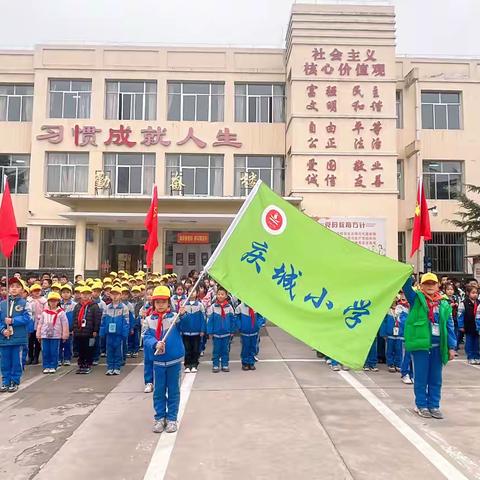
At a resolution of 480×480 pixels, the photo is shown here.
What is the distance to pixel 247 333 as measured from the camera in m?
8.84

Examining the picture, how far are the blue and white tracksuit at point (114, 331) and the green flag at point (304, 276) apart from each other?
14.9 ft

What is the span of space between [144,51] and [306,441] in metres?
21.2

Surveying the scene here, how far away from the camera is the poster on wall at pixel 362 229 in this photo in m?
20.1

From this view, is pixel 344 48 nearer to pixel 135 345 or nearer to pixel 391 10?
pixel 391 10

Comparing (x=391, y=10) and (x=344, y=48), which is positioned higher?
(x=391, y=10)

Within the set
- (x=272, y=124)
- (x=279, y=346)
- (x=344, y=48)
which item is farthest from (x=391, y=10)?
(x=279, y=346)

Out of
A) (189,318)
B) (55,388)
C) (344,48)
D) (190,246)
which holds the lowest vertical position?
(55,388)

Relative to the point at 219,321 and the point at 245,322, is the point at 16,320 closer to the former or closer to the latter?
the point at 219,321

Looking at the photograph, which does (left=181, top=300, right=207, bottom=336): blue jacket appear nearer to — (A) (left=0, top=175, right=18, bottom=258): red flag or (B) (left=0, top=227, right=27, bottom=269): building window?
(A) (left=0, top=175, right=18, bottom=258): red flag

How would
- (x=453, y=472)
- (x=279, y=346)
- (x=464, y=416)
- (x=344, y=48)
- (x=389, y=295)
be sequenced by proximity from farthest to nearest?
(x=344, y=48)
(x=279, y=346)
(x=464, y=416)
(x=389, y=295)
(x=453, y=472)

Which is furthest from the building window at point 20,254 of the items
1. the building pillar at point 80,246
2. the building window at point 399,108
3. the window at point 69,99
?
the building window at point 399,108

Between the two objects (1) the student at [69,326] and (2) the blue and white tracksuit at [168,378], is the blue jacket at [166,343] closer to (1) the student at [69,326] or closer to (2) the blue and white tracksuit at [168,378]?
(2) the blue and white tracksuit at [168,378]

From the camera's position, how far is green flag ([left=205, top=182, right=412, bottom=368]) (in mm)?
4258

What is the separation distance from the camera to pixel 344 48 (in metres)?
20.4
